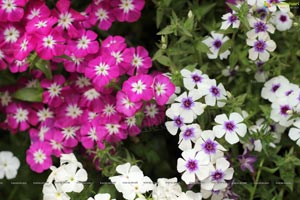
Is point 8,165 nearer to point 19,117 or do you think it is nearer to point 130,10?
point 19,117

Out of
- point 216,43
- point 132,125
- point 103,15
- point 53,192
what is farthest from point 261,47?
point 53,192

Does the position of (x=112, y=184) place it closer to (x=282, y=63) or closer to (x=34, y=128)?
(x=34, y=128)

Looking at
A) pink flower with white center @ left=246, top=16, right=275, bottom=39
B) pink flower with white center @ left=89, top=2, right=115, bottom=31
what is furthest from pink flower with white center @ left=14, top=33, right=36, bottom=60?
pink flower with white center @ left=246, top=16, right=275, bottom=39

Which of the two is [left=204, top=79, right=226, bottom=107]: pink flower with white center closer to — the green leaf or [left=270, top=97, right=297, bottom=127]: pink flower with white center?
[left=270, top=97, right=297, bottom=127]: pink flower with white center

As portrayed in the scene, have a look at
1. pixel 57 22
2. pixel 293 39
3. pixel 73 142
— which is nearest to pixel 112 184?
pixel 73 142

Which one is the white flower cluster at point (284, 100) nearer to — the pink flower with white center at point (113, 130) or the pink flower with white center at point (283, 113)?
the pink flower with white center at point (283, 113)
